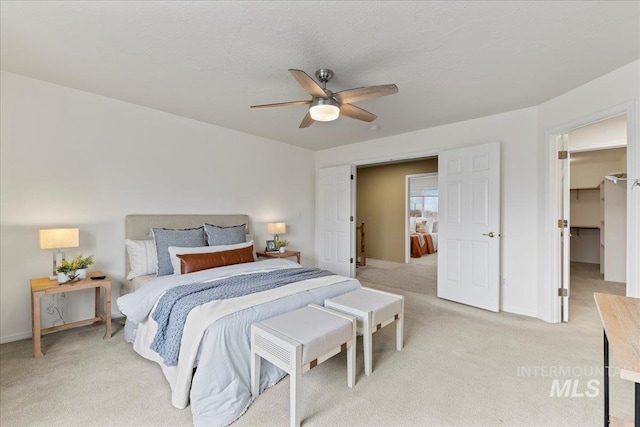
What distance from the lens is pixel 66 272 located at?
269 centimetres

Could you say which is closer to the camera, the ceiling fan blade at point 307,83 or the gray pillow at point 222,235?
the ceiling fan blade at point 307,83

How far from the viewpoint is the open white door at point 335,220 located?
5.21 metres

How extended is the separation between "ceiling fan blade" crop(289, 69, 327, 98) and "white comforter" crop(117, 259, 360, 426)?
1.64 m

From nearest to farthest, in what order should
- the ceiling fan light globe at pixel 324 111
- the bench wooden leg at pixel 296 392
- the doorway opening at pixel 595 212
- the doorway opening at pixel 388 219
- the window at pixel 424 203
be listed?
the bench wooden leg at pixel 296 392 → the ceiling fan light globe at pixel 324 111 → the doorway opening at pixel 595 212 → the doorway opening at pixel 388 219 → the window at pixel 424 203

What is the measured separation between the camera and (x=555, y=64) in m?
2.41

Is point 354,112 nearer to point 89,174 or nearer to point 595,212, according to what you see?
point 89,174

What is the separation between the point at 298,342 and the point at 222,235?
7.69 ft

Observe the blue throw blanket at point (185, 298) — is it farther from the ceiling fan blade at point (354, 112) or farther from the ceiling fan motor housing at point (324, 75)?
the ceiling fan motor housing at point (324, 75)

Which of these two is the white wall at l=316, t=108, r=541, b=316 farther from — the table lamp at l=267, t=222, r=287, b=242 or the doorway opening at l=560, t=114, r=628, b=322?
the table lamp at l=267, t=222, r=287, b=242

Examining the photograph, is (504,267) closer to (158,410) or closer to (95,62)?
(158,410)

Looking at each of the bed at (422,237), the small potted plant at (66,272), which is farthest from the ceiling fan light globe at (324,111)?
the bed at (422,237)

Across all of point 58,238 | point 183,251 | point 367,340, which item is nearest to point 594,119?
Answer: point 367,340

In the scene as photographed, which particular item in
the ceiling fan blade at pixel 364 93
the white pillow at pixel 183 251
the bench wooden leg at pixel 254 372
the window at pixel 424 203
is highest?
the ceiling fan blade at pixel 364 93

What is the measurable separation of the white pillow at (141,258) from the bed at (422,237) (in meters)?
5.71
